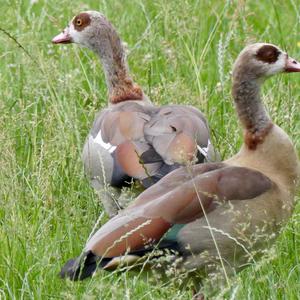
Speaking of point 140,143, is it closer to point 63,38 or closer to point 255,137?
point 255,137

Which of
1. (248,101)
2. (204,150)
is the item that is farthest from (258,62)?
(204,150)

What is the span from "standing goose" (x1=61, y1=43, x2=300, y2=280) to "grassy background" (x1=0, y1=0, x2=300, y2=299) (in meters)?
0.13

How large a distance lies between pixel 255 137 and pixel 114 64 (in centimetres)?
222

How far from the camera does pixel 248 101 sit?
630 cm

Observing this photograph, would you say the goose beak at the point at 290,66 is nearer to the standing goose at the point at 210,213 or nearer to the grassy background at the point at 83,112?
the grassy background at the point at 83,112

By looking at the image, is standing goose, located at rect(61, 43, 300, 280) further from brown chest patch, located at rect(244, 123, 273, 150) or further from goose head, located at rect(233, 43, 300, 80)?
goose head, located at rect(233, 43, 300, 80)

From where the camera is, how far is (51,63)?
7.50 metres

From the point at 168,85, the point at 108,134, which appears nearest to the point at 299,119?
the point at 168,85

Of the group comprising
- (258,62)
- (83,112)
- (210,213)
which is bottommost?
(83,112)

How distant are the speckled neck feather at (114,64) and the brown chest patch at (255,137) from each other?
1.81 m

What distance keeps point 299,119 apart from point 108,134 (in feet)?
4.60

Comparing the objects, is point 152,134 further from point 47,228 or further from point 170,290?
point 170,290

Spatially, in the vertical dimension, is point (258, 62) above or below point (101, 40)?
above

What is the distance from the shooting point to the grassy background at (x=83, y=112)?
5.79 m
